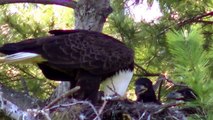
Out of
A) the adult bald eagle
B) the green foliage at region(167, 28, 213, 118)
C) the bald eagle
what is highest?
the green foliage at region(167, 28, 213, 118)

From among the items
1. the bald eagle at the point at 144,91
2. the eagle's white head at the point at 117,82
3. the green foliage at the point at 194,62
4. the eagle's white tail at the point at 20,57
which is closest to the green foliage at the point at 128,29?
the bald eagle at the point at 144,91

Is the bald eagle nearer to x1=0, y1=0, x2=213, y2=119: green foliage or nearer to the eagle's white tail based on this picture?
x1=0, y1=0, x2=213, y2=119: green foliage

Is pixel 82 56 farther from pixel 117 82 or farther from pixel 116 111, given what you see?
pixel 116 111

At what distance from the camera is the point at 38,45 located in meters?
4.30

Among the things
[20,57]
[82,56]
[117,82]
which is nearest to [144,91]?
[117,82]

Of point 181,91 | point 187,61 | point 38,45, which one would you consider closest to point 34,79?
point 38,45

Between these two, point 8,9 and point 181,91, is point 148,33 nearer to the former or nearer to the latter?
point 181,91

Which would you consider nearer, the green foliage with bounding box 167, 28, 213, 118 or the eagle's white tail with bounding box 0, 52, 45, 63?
the green foliage with bounding box 167, 28, 213, 118

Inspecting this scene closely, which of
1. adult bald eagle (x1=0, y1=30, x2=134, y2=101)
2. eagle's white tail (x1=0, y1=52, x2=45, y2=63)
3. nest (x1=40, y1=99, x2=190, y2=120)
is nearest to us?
nest (x1=40, y1=99, x2=190, y2=120)

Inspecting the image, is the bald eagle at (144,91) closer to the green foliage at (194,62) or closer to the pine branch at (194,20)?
the pine branch at (194,20)

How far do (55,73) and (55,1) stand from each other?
71 cm

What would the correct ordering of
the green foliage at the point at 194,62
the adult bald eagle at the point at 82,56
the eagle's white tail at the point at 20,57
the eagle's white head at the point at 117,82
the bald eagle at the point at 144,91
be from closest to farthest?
the green foliage at the point at 194,62 < the eagle's white tail at the point at 20,57 < the adult bald eagle at the point at 82,56 < the eagle's white head at the point at 117,82 < the bald eagle at the point at 144,91

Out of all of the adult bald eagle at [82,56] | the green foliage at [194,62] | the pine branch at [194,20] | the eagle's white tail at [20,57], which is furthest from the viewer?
the pine branch at [194,20]

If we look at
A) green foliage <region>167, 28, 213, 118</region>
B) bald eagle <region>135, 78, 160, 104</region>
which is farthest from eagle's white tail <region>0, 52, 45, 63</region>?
green foliage <region>167, 28, 213, 118</region>
